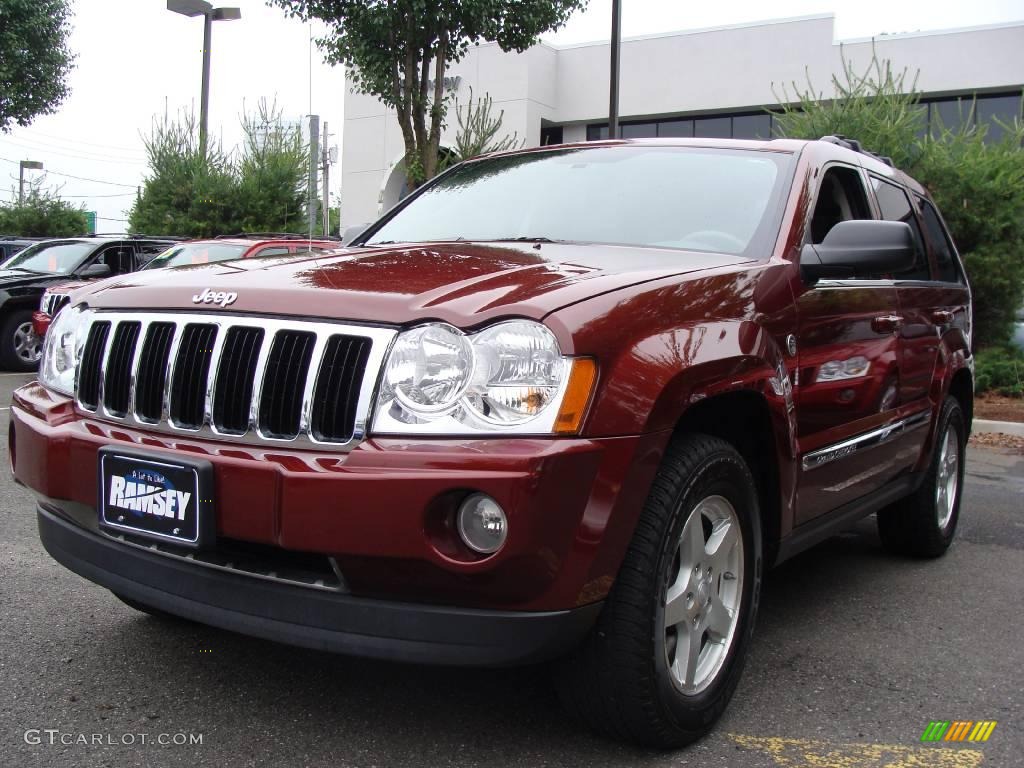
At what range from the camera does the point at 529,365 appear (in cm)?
235

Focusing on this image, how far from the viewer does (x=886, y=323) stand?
3.86 meters

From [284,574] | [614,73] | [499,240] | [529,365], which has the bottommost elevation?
[284,574]

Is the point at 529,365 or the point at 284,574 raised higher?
the point at 529,365

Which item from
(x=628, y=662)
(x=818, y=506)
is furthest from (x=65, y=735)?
(x=818, y=506)

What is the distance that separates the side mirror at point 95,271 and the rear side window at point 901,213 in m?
9.72

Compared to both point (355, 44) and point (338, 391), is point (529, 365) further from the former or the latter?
point (355, 44)

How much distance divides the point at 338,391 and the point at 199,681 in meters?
1.19

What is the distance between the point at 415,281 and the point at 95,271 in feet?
35.4

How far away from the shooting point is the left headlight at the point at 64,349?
3006mm

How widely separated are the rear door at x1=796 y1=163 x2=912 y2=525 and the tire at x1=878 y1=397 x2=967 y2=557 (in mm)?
627

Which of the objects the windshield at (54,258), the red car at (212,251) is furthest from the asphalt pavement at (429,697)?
the windshield at (54,258)

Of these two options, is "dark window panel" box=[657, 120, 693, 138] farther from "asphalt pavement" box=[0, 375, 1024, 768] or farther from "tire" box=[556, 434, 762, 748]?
"tire" box=[556, 434, 762, 748]

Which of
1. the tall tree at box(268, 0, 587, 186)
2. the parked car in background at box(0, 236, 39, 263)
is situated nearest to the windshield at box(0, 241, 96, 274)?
the tall tree at box(268, 0, 587, 186)

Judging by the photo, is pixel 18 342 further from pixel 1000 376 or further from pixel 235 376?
pixel 1000 376
